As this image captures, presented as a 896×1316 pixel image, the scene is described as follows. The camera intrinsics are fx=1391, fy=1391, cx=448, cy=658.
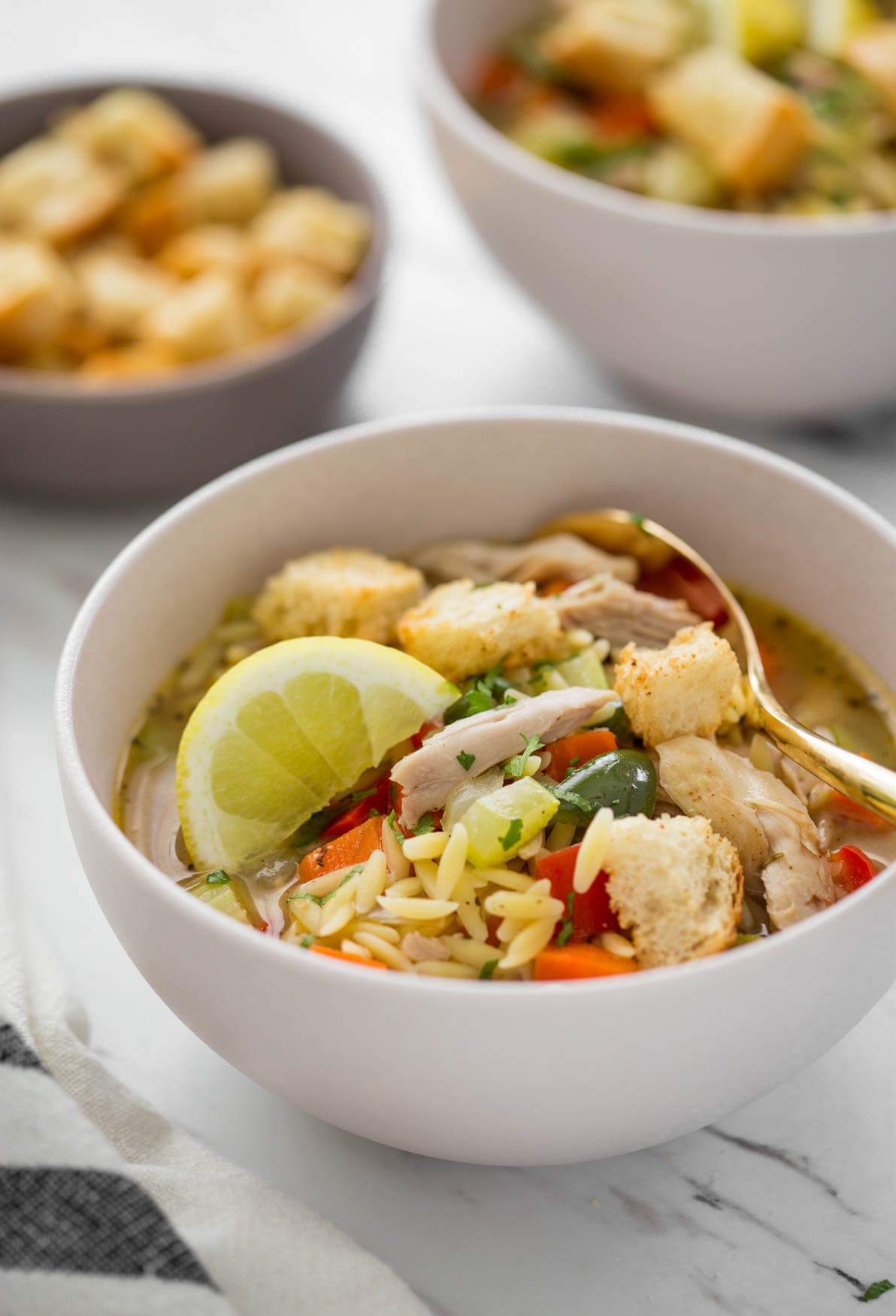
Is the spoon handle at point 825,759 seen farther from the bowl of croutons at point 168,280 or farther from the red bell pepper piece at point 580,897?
the bowl of croutons at point 168,280

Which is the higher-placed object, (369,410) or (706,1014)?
(706,1014)

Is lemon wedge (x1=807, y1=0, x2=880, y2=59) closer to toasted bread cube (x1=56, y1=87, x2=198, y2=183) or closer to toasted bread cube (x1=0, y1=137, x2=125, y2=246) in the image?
toasted bread cube (x1=56, y1=87, x2=198, y2=183)

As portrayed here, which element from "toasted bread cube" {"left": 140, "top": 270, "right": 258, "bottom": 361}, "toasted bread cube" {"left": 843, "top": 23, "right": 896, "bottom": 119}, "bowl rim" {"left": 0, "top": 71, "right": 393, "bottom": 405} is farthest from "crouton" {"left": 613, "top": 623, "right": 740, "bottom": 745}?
"toasted bread cube" {"left": 843, "top": 23, "right": 896, "bottom": 119}

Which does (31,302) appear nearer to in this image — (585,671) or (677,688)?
(585,671)

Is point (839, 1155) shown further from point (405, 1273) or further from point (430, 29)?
point (430, 29)

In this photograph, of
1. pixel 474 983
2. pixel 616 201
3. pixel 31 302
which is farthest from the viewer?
pixel 31 302

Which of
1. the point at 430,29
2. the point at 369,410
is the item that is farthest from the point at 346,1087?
the point at 430,29


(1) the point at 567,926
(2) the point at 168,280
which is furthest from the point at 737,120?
(1) the point at 567,926
